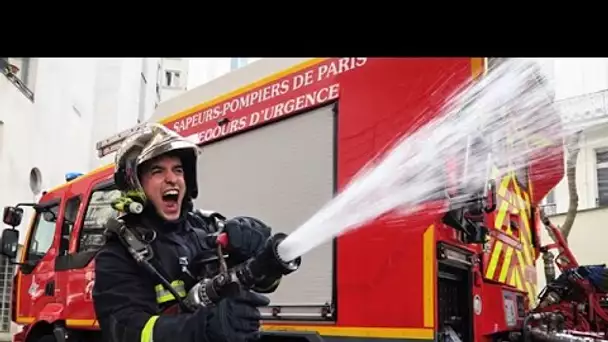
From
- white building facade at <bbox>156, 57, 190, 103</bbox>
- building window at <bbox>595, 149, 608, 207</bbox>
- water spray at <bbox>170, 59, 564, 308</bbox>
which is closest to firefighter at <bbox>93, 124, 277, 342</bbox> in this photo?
water spray at <bbox>170, 59, 564, 308</bbox>

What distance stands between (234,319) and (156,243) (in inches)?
→ 25.5

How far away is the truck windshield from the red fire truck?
59cm

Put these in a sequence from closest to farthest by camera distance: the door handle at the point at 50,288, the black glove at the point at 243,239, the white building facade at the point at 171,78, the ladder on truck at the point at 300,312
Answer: the black glove at the point at 243,239 → the ladder on truck at the point at 300,312 → the door handle at the point at 50,288 → the white building facade at the point at 171,78

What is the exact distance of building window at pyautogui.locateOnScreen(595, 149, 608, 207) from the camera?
9.03 metres

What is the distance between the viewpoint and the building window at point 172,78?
1459 inches

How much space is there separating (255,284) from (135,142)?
80cm

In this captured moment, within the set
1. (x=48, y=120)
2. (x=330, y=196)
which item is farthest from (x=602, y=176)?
(x=48, y=120)

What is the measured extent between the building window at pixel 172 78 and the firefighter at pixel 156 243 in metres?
34.5

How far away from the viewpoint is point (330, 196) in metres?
4.60

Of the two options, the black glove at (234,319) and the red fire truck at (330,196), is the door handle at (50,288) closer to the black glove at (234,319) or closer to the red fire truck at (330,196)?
the red fire truck at (330,196)

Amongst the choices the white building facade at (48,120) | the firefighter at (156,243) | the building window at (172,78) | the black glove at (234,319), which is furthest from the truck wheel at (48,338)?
the building window at (172,78)

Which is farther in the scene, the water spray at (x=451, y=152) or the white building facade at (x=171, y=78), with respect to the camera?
the white building facade at (x=171, y=78)
